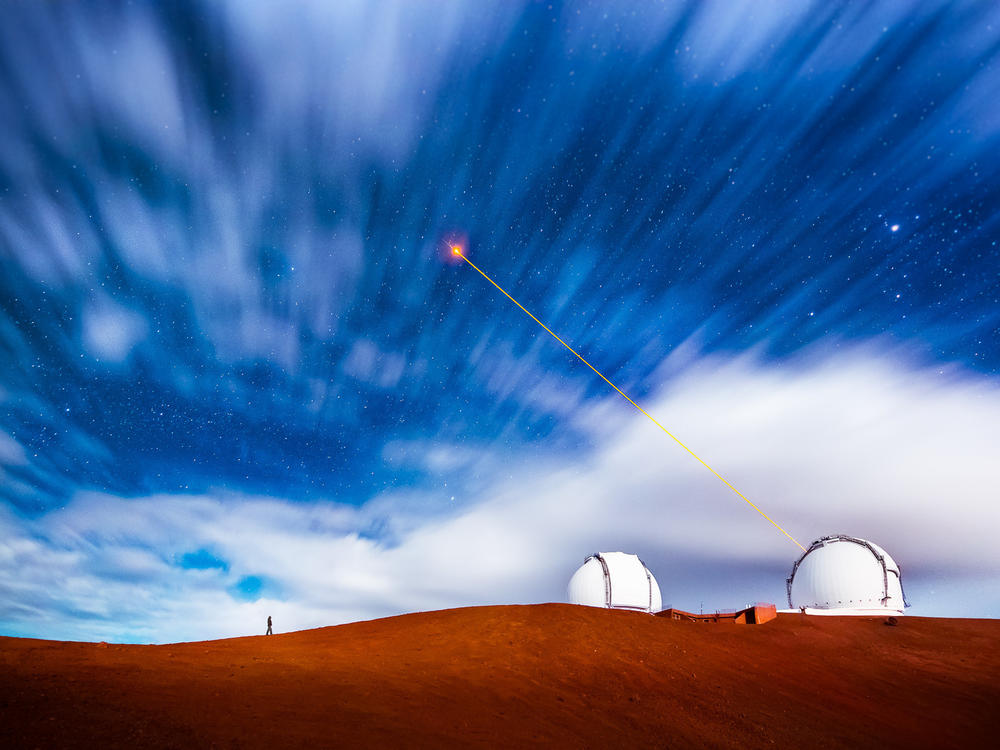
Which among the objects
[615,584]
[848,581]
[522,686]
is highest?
[848,581]

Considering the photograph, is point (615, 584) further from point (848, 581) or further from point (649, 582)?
point (848, 581)

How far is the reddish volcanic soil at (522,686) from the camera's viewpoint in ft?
37.3

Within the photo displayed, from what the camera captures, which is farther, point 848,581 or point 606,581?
point 606,581

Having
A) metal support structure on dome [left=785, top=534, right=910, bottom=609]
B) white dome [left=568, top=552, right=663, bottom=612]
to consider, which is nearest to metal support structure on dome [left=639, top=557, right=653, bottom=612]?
white dome [left=568, top=552, right=663, bottom=612]

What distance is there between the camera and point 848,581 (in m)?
35.5

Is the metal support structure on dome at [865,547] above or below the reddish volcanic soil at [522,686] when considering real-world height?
above

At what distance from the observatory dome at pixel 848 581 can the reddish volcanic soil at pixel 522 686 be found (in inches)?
308

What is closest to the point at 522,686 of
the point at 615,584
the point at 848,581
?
the point at 615,584

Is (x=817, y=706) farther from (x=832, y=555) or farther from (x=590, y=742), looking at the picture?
(x=832, y=555)

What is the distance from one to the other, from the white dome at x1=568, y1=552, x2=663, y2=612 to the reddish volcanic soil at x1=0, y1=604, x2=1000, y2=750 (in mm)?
11780

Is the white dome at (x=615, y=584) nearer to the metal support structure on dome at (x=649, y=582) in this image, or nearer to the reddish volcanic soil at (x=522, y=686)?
the metal support structure on dome at (x=649, y=582)

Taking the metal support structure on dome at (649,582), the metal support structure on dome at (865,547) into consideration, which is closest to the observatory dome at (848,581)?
the metal support structure on dome at (865,547)

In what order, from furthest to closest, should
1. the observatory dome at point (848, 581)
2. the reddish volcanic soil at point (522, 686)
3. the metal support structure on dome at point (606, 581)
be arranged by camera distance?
the metal support structure on dome at point (606, 581), the observatory dome at point (848, 581), the reddish volcanic soil at point (522, 686)

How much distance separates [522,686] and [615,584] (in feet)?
77.9
